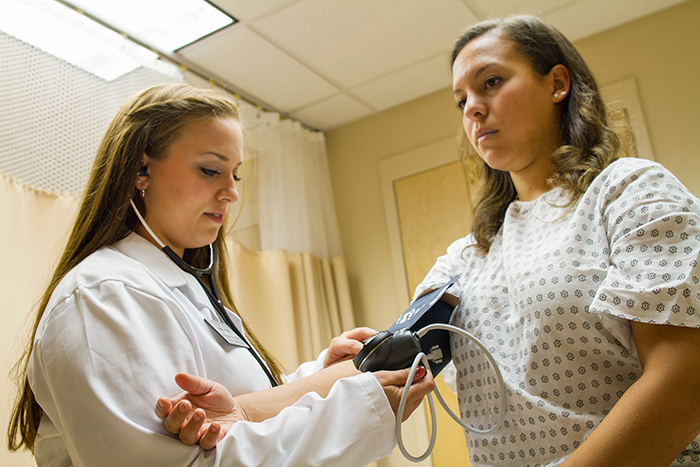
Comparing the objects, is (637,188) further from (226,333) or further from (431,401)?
(226,333)

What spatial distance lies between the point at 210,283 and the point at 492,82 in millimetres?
863

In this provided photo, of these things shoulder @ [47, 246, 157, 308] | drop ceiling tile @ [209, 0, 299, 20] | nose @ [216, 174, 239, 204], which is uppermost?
drop ceiling tile @ [209, 0, 299, 20]

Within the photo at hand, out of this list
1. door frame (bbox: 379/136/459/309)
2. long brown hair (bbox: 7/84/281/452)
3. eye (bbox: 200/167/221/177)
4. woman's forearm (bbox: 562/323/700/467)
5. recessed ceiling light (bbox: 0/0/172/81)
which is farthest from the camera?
door frame (bbox: 379/136/459/309)

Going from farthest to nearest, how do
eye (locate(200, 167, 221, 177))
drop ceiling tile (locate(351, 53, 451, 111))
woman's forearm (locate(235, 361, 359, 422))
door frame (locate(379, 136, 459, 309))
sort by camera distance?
door frame (locate(379, 136, 459, 309)), drop ceiling tile (locate(351, 53, 451, 111)), eye (locate(200, 167, 221, 177)), woman's forearm (locate(235, 361, 359, 422))

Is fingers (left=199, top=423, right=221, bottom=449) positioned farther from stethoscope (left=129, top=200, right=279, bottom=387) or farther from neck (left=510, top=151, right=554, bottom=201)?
neck (left=510, top=151, right=554, bottom=201)

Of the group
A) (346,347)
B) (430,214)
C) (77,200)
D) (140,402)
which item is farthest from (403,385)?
(430,214)

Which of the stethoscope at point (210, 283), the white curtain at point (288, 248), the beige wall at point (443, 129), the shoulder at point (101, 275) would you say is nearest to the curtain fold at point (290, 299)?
the white curtain at point (288, 248)

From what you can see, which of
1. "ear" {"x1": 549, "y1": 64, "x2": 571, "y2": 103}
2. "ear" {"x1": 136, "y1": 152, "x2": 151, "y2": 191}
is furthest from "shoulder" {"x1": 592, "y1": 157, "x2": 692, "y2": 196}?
"ear" {"x1": 136, "y1": 152, "x2": 151, "y2": 191}

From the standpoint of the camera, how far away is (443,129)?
3051mm

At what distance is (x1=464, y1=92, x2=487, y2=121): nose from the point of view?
3.84 ft

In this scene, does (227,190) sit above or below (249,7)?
below

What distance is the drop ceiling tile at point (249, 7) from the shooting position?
2.20 metres

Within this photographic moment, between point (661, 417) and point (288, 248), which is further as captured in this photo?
point (288, 248)

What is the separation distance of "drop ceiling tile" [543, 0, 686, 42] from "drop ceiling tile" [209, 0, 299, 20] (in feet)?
4.32
